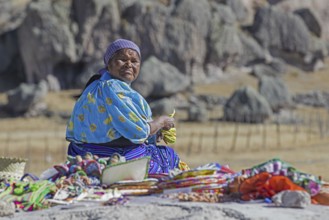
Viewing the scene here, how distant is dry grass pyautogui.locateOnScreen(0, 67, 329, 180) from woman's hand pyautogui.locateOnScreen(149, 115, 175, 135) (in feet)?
31.5

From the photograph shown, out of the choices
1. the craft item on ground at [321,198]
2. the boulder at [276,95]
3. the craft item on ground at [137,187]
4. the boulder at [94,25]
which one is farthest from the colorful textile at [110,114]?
the boulder at [94,25]

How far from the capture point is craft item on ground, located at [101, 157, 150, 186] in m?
5.20

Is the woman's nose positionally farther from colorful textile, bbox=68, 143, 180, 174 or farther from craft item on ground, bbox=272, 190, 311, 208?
craft item on ground, bbox=272, 190, 311, 208

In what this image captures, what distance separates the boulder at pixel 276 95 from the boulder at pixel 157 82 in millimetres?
3461

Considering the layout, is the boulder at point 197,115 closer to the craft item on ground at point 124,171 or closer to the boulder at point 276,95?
the boulder at point 276,95

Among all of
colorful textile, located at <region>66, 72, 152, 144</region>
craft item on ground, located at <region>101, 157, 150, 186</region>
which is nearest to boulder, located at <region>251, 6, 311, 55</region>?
colorful textile, located at <region>66, 72, 152, 144</region>

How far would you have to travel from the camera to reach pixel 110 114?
18.2 ft

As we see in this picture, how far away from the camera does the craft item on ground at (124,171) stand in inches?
205

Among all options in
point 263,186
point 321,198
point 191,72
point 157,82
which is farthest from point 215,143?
point 263,186

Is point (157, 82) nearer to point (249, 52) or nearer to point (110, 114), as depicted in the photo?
point (249, 52)

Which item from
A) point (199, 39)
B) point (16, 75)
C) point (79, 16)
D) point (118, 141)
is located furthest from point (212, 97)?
point (118, 141)

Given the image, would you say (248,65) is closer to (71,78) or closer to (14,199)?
(71,78)

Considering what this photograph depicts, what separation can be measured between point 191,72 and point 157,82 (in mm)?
7389

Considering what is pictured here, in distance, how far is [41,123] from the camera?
2997cm
